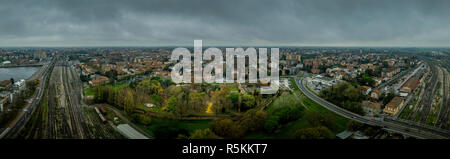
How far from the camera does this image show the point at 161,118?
265 inches

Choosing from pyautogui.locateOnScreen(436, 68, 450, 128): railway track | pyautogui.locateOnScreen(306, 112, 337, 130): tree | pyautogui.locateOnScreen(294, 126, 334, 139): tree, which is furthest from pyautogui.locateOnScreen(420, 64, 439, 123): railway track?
pyautogui.locateOnScreen(294, 126, 334, 139): tree

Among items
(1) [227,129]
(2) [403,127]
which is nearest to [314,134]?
(1) [227,129]

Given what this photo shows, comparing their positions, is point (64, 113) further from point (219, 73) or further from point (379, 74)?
point (379, 74)

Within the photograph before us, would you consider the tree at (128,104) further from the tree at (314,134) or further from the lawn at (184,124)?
the tree at (314,134)

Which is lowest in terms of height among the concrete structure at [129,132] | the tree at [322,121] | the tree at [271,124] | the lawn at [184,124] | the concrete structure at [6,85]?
the lawn at [184,124]

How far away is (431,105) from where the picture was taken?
7.15 meters

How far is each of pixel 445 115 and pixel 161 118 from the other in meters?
8.72

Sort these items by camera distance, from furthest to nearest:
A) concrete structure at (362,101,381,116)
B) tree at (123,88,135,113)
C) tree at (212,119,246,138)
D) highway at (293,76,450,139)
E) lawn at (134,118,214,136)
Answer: concrete structure at (362,101,381,116) → tree at (123,88,135,113) → lawn at (134,118,214,136) → highway at (293,76,450,139) → tree at (212,119,246,138)

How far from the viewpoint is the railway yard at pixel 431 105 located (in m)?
6.15

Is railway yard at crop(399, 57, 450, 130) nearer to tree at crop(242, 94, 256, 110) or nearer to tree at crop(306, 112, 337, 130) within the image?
tree at crop(306, 112, 337, 130)

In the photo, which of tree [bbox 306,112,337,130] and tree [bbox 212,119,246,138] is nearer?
Answer: tree [bbox 212,119,246,138]

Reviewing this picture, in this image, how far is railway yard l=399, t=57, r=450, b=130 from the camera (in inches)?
242

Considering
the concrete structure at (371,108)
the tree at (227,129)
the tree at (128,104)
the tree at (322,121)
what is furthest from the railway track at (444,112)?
the tree at (128,104)
